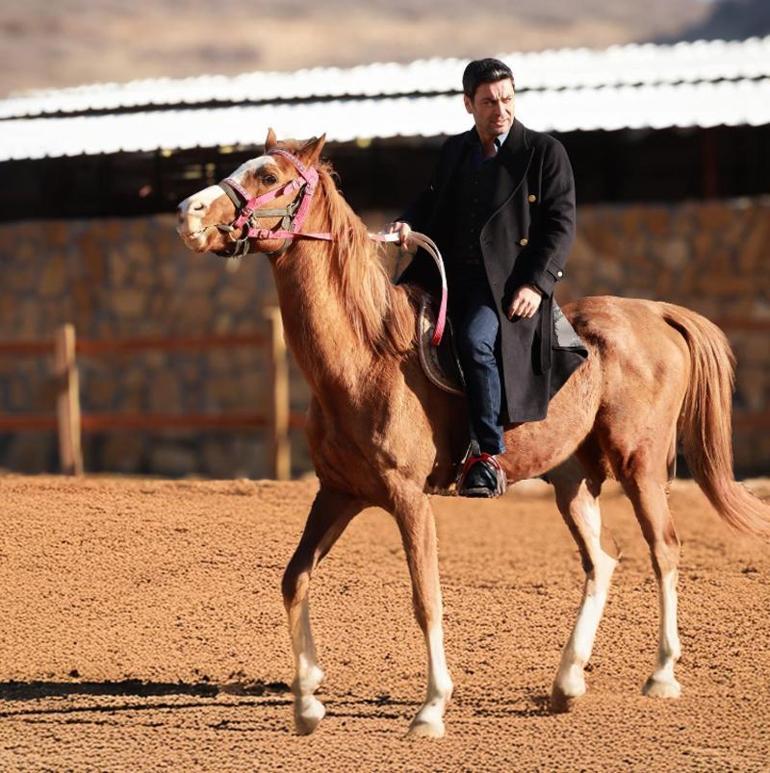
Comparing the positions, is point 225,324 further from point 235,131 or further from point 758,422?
point 758,422

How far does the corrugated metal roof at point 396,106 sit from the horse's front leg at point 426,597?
7.67m

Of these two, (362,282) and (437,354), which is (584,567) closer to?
(437,354)

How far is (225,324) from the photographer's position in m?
13.7

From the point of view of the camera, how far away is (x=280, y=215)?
5.07 meters

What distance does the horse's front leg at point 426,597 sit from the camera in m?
5.19

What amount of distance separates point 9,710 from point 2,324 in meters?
9.10

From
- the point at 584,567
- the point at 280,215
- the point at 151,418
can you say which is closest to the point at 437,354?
the point at 280,215

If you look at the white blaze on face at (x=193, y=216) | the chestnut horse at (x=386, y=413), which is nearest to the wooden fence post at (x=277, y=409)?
the chestnut horse at (x=386, y=413)

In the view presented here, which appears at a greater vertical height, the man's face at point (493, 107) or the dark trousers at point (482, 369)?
the man's face at point (493, 107)

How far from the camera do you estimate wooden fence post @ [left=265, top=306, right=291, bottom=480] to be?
34.5 feet

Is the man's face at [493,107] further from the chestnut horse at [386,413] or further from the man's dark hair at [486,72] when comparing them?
the chestnut horse at [386,413]

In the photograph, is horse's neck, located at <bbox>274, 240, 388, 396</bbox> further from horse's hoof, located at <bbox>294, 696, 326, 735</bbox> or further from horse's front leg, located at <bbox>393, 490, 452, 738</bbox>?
horse's hoof, located at <bbox>294, 696, 326, 735</bbox>

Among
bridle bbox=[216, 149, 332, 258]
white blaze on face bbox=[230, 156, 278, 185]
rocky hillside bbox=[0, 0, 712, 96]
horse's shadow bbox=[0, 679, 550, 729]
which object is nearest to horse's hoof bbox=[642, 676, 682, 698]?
horse's shadow bbox=[0, 679, 550, 729]

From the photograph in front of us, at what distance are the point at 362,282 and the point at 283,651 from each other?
83.7 inches
